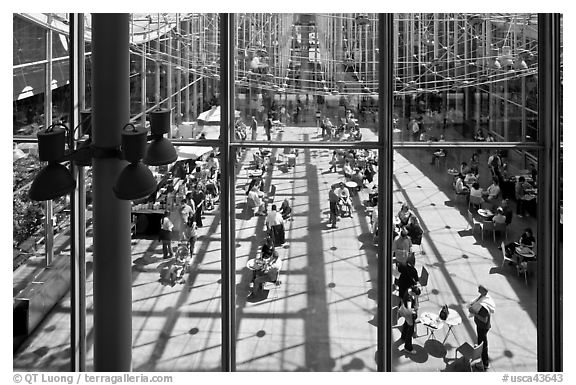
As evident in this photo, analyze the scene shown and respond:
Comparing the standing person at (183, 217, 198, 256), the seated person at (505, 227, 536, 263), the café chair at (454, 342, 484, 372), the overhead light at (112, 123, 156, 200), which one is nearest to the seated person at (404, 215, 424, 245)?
the seated person at (505, 227, 536, 263)

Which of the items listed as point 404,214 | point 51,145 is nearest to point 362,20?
point 404,214

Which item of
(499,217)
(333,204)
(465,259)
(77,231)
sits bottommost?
(465,259)

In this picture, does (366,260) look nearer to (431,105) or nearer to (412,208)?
(412,208)

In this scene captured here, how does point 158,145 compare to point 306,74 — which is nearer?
point 158,145

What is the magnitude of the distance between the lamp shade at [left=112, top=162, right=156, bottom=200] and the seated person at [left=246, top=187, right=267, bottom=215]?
2789mm

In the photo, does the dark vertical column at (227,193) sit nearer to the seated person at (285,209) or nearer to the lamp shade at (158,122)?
the seated person at (285,209)

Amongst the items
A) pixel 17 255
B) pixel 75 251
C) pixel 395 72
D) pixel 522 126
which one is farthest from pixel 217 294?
pixel 522 126

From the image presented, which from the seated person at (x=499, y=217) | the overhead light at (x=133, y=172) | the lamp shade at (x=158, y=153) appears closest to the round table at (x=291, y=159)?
the seated person at (x=499, y=217)

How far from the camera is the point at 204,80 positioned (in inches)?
210

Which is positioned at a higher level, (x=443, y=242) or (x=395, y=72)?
(x=395, y=72)

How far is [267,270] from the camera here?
5426 mm

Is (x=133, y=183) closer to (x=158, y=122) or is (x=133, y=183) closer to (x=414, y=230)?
(x=158, y=122)

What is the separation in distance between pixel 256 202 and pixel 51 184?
2.87m
